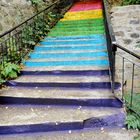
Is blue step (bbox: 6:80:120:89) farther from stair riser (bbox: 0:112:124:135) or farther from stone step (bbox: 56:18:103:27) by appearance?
stone step (bbox: 56:18:103:27)

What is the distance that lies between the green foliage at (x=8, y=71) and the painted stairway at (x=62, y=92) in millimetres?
163

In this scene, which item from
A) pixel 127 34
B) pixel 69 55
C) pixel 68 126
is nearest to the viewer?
pixel 68 126

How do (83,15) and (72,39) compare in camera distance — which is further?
(83,15)

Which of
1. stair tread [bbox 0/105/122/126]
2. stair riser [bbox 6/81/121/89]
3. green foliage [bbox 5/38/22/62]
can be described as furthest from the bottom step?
green foliage [bbox 5/38/22/62]

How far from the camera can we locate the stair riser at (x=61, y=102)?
503 centimetres

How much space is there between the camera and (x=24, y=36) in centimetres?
772

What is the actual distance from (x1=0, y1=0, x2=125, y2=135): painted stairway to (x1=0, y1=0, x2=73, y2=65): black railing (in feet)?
0.92

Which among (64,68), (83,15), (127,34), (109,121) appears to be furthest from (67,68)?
(83,15)

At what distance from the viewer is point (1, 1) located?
25.3 ft

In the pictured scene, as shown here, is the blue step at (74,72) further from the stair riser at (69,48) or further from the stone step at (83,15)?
the stone step at (83,15)

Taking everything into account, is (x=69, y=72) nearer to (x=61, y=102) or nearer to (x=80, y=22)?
(x=61, y=102)

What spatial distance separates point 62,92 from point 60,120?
875 millimetres

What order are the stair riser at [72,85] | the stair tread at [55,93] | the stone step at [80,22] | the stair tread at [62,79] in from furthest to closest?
the stone step at [80,22] → the stair tread at [62,79] → the stair riser at [72,85] → the stair tread at [55,93]

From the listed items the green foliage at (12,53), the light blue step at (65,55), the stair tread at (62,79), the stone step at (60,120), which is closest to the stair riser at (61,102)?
the stone step at (60,120)
